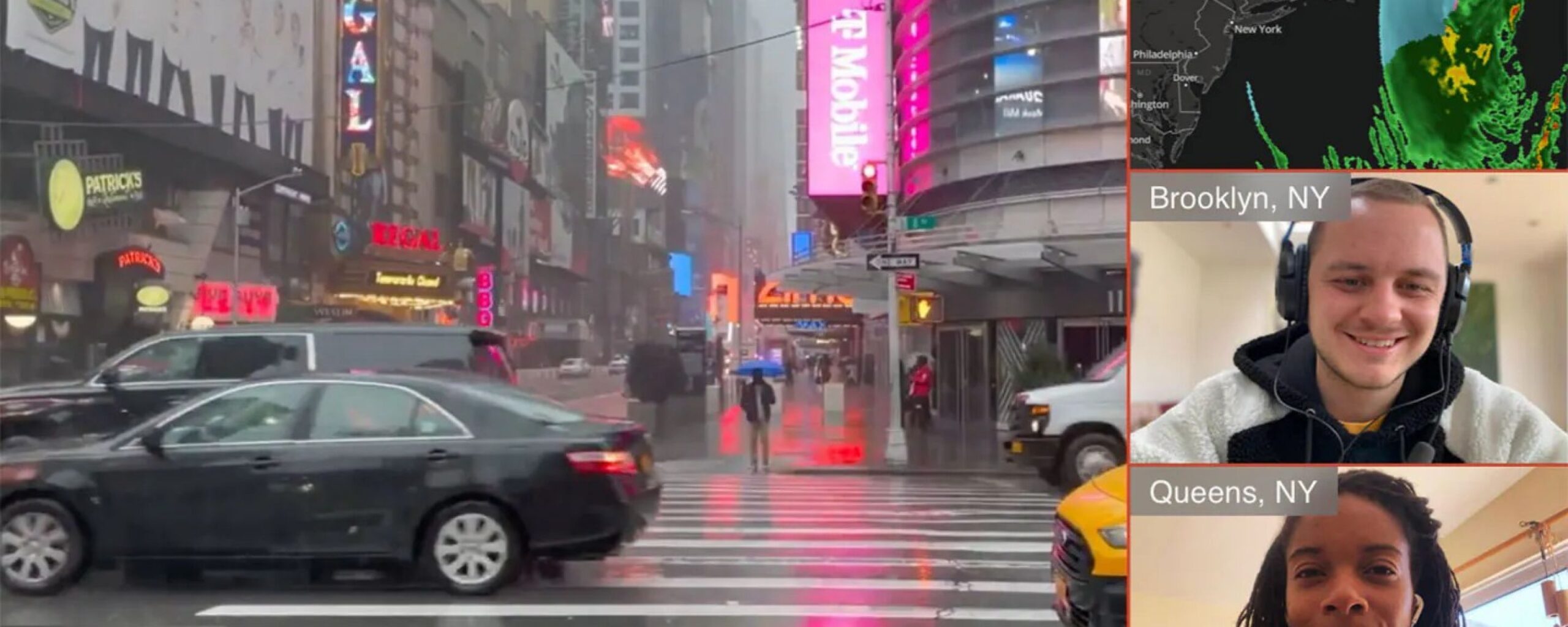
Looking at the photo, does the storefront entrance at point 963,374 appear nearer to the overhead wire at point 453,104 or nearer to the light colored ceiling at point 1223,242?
the overhead wire at point 453,104

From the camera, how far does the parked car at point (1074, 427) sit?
3.63 meters

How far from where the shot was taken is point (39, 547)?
3.59m

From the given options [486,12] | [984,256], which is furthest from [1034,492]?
[486,12]

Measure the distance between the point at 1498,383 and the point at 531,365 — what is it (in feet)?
9.41

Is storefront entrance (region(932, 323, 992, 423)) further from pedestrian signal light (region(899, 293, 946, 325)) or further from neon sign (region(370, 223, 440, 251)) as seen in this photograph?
neon sign (region(370, 223, 440, 251))

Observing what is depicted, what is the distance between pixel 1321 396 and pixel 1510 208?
70cm

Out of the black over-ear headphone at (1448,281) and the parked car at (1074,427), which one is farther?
the parked car at (1074,427)

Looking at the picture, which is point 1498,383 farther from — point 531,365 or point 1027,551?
point 531,365

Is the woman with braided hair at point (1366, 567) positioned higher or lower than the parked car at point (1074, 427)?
lower

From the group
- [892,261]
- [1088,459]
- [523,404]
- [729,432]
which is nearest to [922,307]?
[892,261]

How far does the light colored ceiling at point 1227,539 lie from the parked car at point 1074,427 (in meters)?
0.46

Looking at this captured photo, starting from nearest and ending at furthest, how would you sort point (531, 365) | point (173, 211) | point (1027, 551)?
1. point (173, 211)
2. point (531, 365)
3. point (1027, 551)

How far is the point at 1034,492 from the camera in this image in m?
4.85

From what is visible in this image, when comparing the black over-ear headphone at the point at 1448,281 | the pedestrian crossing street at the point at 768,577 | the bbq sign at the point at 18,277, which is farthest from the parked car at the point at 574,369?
the black over-ear headphone at the point at 1448,281
